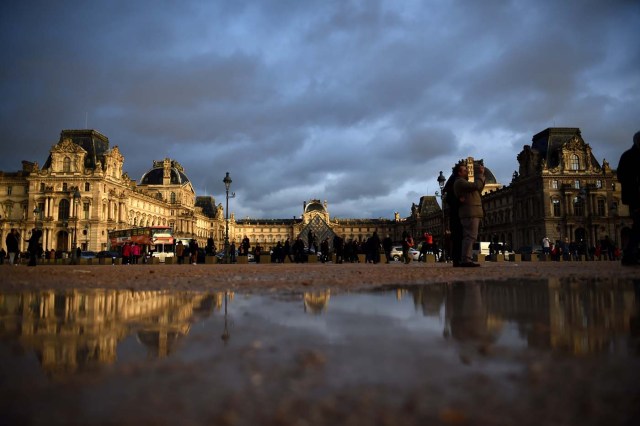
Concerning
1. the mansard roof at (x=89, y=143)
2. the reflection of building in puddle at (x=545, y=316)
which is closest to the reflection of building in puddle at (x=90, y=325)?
the reflection of building in puddle at (x=545, y=316)

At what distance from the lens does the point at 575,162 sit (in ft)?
200

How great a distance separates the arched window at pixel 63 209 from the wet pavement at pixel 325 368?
65146 millimetres

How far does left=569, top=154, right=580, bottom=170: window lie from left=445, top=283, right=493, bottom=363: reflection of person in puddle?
221 ft

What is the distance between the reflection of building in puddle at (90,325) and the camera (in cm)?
146

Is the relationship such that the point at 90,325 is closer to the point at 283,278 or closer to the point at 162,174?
the point at 283,278

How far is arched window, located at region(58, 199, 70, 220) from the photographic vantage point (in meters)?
58.7

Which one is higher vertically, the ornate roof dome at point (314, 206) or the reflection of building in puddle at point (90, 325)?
the ornate roof dome at point (314, 206)

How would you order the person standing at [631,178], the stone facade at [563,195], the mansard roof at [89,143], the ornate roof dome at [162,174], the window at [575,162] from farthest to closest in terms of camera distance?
the ornate roof dome at [162,174], the mansard roof at [89,143], the window at [575,162], the stone facade at [563,195], the person standing at [631,178]

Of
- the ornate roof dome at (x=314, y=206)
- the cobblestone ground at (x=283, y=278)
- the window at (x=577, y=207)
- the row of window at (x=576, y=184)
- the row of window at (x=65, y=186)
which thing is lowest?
the cobblestone ground at (x=283, y=278)

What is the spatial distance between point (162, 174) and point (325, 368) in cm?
9477

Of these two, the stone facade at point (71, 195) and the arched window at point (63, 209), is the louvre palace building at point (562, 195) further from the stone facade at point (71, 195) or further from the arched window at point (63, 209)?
the arched window at point (63, 209)

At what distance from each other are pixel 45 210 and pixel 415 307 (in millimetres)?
67581

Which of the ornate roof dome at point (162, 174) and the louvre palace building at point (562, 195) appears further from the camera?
the ornate roof dome at point (162, 174)

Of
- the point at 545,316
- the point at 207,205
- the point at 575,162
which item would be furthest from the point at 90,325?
the point at 207,205
